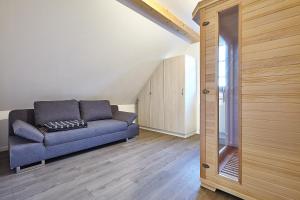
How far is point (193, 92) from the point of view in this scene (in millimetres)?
3686

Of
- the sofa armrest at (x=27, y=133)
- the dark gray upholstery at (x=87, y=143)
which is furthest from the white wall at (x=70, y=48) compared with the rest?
the dark gray upholstery at (x=87, y=143)

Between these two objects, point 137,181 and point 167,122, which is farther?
point 167,122

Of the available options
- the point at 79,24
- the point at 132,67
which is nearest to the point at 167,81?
the point at 132,67

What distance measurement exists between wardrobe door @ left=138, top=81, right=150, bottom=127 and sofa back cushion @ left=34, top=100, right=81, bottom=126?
1814 mm

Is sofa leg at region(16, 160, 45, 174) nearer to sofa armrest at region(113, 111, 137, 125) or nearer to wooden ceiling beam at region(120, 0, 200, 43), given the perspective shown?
sofa armrest at region(113, 111, 137, 125)

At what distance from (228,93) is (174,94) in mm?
1838

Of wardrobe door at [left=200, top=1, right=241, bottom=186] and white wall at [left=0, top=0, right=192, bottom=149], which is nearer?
wardrobe door at [left=200, top=1, right=241, bottom=186]

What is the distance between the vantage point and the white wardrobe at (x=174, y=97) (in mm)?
3471

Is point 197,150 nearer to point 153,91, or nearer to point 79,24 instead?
point 153,91

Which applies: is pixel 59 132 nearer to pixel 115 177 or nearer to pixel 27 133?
pixel 27 133

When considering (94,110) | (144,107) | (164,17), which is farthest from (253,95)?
(144,107)

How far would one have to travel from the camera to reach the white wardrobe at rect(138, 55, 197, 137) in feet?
11.4

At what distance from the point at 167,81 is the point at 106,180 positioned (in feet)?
8.46

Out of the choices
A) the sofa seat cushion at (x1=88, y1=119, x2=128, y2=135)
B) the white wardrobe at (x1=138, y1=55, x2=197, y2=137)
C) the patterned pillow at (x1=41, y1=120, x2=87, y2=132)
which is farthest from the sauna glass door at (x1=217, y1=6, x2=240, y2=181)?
the patterned pillow at (x1=41, y1=120, x2=87, y2=132)
